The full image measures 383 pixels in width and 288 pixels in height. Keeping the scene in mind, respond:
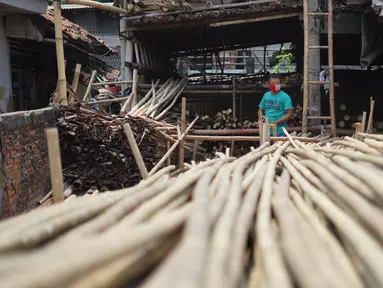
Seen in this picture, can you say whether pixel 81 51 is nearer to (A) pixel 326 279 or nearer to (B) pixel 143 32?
(B) pixel 143 32

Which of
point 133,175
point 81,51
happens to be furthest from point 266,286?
point 81,51

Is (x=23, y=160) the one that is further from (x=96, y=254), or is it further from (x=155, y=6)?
(x=155, y=6)

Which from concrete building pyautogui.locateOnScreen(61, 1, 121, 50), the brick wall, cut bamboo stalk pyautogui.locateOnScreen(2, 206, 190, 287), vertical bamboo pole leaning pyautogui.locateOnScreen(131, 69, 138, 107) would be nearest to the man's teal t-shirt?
vertical bamboo pole leaning pyautogui.locateOnScreen(131, 69, 138, 107)

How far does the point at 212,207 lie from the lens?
1.90 meters

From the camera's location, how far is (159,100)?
9.09 meters

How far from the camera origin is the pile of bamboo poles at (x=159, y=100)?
26.8 feet

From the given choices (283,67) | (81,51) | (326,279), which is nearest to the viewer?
(326,279)

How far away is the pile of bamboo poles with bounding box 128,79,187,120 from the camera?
8180 millimetres

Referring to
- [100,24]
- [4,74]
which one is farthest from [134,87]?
[100,24]

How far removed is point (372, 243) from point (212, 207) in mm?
655

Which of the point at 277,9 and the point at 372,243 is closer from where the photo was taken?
the point at 372,243

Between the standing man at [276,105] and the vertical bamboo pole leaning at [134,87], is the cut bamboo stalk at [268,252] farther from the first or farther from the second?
the vertical bamboo pole leaning at [134,87]

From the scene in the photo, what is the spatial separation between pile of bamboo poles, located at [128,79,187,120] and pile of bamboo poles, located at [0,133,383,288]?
5.78 metres

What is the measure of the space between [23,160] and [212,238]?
404 cm
